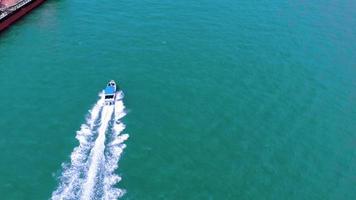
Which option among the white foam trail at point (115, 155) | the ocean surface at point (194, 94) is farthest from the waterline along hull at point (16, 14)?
the white foam trail at point (115, 155)

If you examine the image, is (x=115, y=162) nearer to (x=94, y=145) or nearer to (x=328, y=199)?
(x=94, y=145)

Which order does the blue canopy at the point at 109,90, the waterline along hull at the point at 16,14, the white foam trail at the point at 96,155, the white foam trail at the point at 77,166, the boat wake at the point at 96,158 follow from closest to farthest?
1. the white foam trail at the point at 77,166
2. the boat wake at the point at 96,158
3. the white foam trail at the point at 96,155
4. the blue canopy at the point at 109,90
5. the waterline along hull at the point at 16,14

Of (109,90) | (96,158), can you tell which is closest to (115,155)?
(96,158)

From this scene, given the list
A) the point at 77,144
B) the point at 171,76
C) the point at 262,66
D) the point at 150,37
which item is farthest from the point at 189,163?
the point at 150,37

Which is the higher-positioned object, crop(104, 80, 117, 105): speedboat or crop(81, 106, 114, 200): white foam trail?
crop(104, 80, 117, 105): speedboat

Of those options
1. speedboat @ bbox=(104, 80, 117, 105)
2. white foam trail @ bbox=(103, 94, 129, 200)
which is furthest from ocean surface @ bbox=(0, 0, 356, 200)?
speedboat @ bbox=(104, 80, 117, 105)

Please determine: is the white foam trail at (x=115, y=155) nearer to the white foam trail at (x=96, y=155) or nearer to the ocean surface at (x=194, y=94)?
the ocean surface at (x=194, y=94)

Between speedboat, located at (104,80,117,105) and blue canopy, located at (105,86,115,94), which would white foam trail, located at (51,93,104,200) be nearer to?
speedboat, located at (104,80,117,105)
